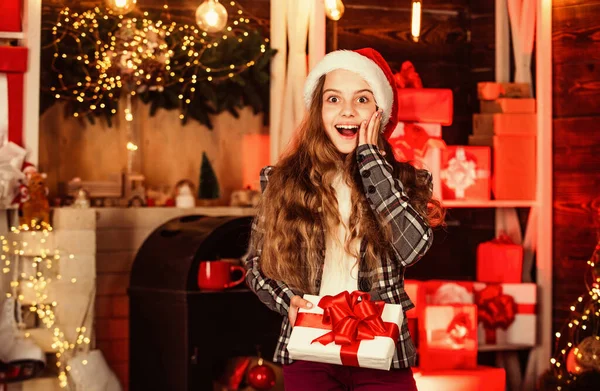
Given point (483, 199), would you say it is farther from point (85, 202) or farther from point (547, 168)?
point (85, 202)

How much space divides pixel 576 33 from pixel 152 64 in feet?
6.66

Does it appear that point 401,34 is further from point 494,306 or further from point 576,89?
point 494,306

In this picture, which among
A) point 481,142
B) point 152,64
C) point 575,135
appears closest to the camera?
point 575,135

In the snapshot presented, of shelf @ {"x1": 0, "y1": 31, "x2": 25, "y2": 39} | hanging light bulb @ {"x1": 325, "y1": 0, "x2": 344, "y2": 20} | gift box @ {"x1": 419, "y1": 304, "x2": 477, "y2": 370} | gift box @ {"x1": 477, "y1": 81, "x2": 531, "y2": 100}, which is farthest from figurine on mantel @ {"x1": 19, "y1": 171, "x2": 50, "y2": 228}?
gift box @ {"x1": 477, "y1": 81, "x2": 531, "y2": 100}

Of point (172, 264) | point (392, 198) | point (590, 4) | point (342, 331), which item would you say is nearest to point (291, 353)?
point (342, 331)

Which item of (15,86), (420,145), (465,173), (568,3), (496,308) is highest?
(568,3)

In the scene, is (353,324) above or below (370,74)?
below

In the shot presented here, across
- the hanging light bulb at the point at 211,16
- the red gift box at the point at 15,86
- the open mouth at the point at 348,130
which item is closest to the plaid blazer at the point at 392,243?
Result: the open mouth at the point at 348,130

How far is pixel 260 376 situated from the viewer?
4.25 m

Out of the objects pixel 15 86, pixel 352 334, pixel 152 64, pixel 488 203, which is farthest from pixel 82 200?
pixel 352 334

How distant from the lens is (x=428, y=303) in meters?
4.50

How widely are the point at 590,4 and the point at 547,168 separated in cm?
79

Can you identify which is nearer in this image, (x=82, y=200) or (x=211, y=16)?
(x=211, y=16)

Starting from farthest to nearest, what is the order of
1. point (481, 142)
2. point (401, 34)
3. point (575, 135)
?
point (401, 34), point (481, 142), point (575, 135)
